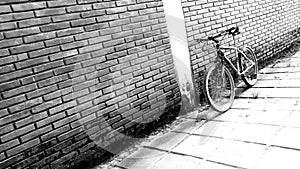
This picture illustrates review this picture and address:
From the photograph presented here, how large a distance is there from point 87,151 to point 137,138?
782mm

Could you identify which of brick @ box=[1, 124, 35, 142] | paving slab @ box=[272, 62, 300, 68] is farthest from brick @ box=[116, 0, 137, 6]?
paving slab @ box=[272, 62, 300, 68]

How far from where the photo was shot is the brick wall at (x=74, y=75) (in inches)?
102

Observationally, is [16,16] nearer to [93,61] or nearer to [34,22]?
[34,22]

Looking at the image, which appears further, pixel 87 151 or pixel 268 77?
pixel 268 77

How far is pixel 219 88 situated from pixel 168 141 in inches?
52.9

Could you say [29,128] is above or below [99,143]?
above

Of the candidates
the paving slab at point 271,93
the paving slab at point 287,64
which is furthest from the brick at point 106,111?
the paving slab at point 287,64

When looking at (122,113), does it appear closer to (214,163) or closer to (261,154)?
(214,163)

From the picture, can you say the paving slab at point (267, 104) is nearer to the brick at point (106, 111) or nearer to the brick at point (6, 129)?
the brick at point (106, 111)

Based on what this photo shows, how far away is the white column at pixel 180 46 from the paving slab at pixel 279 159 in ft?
5.83

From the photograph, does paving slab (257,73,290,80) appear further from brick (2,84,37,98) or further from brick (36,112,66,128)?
brick (2,84,37,98)

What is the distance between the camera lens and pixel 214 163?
2752mm

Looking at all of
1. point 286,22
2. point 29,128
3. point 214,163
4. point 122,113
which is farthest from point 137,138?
point 286,22

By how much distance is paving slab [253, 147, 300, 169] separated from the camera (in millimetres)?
2469
